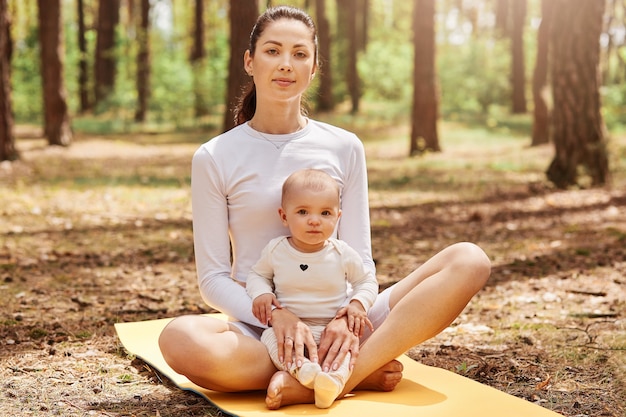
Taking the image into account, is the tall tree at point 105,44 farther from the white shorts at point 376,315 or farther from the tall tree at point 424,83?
the white shorts at point 376,315

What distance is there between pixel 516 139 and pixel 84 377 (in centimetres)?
1770

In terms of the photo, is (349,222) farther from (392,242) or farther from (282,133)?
(392,242)

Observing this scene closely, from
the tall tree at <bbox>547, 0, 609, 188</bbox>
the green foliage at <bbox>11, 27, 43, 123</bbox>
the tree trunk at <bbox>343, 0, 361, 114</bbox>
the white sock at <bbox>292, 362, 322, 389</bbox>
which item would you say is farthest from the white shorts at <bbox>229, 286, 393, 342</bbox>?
the green foliage at <bbox>11, 27, 43, 123</bbox>

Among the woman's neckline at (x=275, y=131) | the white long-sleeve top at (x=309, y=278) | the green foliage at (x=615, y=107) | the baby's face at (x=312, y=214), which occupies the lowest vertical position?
the green foliage at (x=615, y=107)

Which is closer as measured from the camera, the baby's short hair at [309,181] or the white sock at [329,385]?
the white sock at [329,385]

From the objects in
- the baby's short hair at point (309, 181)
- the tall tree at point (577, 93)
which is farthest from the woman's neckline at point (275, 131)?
the tall tree at point (577, 93)

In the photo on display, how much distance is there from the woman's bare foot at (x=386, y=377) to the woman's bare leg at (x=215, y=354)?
424 mm

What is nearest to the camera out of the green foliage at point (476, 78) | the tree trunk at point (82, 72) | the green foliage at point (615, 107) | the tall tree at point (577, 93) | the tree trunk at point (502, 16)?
the tall tree at point (577, 93)

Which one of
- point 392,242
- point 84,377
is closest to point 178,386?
point 84,377

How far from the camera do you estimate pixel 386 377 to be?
340 centimetres

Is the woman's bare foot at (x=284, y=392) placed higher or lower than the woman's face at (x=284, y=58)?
lower

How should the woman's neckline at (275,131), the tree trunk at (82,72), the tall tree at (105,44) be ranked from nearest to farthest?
the woman's neckline at (275,131) < the tall tree at (105,44) < the tree trunk at (82,72)

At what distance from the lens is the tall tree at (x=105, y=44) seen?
2683 cm

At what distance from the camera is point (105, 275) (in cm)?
614
